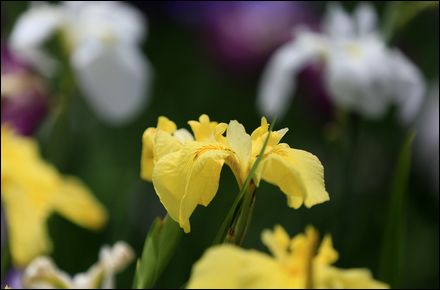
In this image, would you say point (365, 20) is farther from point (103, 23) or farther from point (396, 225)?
point (396, 225)

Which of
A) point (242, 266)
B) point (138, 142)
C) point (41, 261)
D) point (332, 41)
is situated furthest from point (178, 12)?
point (242, 266)

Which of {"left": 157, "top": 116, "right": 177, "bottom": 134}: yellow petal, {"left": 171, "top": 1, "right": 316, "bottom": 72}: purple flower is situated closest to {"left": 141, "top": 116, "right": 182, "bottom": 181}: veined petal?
{"left": 157, "top": 116, "right": 177, "bottom": 134}: yellow petal

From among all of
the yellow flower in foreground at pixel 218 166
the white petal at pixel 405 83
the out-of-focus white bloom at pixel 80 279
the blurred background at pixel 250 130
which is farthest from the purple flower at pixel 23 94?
the yellow flower in foreground at pixel 218 166

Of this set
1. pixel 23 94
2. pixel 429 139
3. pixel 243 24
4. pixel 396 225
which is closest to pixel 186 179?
pixel 396 225

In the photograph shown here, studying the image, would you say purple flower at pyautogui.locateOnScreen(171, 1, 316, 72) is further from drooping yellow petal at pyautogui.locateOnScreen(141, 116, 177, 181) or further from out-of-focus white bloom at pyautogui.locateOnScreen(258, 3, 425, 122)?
drooping yellow petal at pyautogui.locateOnScreen(141, 116, 177, 181)

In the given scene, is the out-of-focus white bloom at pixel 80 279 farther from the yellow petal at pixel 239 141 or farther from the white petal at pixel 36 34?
the white petal at pixel 36 34

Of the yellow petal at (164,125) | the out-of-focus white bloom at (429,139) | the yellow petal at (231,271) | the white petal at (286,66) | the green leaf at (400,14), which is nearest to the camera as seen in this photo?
the yellow petal at (231,271)
